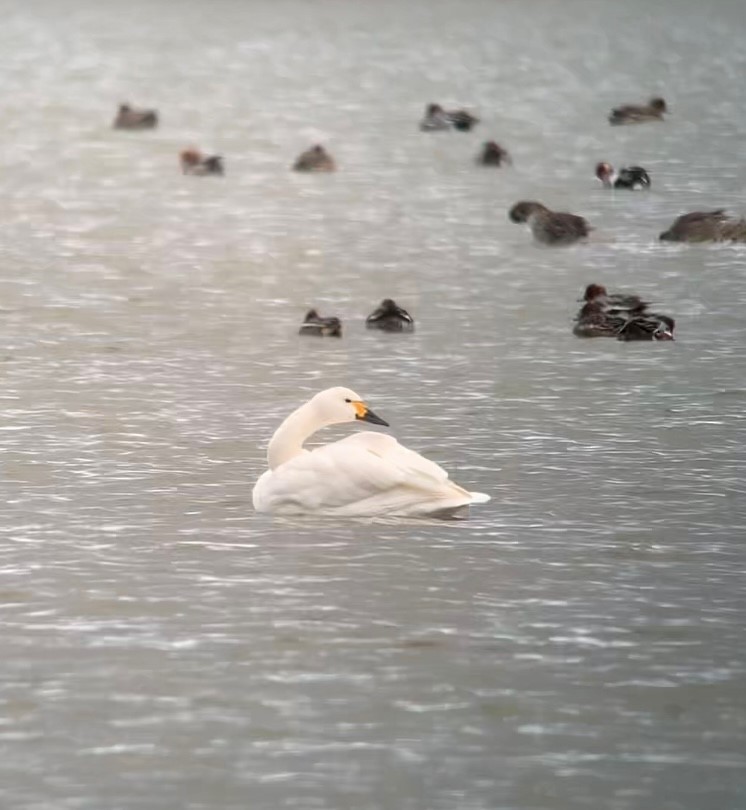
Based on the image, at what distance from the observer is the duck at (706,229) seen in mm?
19266

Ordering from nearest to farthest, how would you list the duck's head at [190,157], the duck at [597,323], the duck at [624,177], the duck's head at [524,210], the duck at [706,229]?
1. the duck at [597,323]
2. the duck at [706,229]
3. the duck's head at [524,210]
4. the duck at [624,177]
5. the duck's head at [190,157]

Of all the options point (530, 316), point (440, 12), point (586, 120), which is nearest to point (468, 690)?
point (530, 316)

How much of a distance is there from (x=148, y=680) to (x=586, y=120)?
25580mm

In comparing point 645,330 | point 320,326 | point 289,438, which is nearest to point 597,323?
point 645,330

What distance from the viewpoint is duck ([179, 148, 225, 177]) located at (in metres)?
25.4

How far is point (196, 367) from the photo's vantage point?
1390 cm

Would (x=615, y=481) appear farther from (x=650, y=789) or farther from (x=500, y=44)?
(x=500, y=44)

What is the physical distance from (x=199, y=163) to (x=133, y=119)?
656 centimetres

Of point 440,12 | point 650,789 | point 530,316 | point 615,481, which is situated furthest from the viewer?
point 440,12

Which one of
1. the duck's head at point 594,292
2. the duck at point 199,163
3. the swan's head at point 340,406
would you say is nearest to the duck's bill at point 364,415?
the swan's head at point 340,406

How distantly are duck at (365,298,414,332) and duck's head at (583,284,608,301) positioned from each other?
1.29 metres

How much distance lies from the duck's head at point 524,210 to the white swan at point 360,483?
10.0m

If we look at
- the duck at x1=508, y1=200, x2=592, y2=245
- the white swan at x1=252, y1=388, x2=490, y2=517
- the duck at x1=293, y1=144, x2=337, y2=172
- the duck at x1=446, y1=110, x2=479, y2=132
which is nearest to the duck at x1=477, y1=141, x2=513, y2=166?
the duck at x1=293, y1=144, x2=337, y2=172

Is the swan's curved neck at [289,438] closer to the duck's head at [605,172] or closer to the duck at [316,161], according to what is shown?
the duck's head at [605,172]
